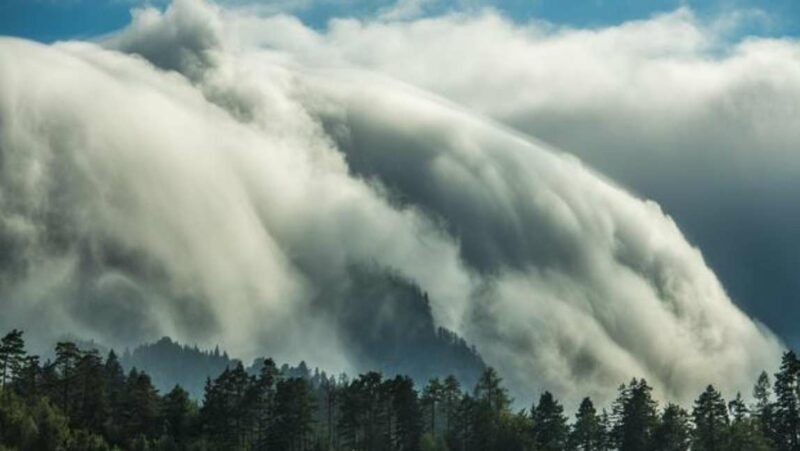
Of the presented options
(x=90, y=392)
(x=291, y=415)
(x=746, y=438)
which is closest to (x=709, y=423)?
(x=746, y=438)

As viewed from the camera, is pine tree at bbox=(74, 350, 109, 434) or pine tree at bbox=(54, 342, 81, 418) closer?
pine tree at bbox=(74, 350, 109, 434)

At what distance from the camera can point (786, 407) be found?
19975cm

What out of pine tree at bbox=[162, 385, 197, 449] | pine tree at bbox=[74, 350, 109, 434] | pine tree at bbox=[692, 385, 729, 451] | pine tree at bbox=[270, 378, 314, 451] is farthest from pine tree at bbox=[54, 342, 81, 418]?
pine tree at bbox=[692, 385, 729, 451]

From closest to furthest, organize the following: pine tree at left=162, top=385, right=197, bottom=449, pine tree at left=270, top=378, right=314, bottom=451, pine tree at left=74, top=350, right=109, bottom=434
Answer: pine tree at left=74, top=350, right=109, bottom=434, pine tree at left=162, top=385, right=197, bottom=449, pine tree at left=270, top=378, right=314, bottom=451

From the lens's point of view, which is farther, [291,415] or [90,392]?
[291,415]

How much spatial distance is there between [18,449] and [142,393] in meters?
34.9

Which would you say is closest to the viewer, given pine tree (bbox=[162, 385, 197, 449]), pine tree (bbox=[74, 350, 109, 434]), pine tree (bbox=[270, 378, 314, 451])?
pine tree (bbox=[74, 350, 109, 434])

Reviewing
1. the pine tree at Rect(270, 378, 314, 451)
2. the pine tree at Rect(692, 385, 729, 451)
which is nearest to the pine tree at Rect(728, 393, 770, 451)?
the pine tree at Rect(692, 385, 729, 451)

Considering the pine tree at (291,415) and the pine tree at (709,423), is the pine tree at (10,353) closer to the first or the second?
the pine tree at (291,415)

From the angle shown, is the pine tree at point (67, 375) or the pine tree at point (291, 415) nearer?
the pine tree at point (67, 375)

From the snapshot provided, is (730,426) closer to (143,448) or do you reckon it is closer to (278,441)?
(278,441)

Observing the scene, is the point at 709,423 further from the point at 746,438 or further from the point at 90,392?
the point at 90,392

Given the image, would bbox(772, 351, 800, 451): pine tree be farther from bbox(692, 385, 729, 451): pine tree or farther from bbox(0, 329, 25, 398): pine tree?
bbox(0, 329, 25, 398): pine tree

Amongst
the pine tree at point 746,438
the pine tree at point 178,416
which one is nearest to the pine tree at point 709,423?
the pine tree at point 746,438
